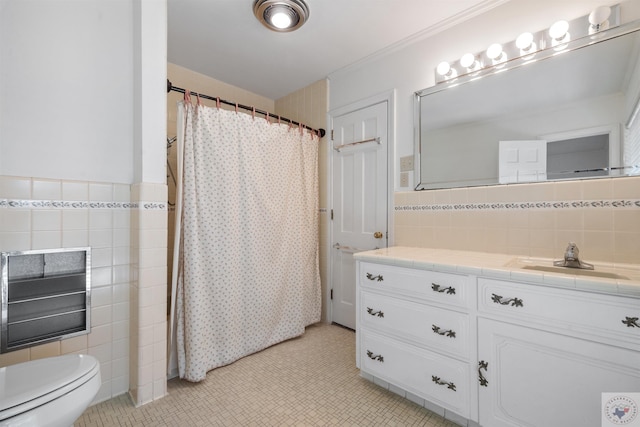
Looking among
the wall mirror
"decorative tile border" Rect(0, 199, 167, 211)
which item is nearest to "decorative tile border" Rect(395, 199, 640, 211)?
the wall mirror

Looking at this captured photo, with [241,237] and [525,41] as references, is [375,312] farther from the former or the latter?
[525,41]

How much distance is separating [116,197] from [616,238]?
2.70m

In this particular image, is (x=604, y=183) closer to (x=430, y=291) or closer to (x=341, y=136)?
(x=430, y=291)

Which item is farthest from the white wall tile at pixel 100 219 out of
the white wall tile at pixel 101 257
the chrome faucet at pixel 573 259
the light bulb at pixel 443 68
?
the chrome faucet at pixel 573 259

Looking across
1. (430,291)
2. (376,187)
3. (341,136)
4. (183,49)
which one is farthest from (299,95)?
(430,291)

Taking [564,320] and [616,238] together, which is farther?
[616,238]

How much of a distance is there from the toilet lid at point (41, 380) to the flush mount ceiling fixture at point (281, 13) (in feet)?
6.87

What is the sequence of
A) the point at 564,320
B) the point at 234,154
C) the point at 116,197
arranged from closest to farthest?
1. the point at 564,320
2. the point at 116,197
3. the point at 234,154

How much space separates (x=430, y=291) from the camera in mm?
1424

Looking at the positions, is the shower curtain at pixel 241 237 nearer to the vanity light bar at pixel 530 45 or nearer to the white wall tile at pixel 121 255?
the white wall tile at pixel 121 255

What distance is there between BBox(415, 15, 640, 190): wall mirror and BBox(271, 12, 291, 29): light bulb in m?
1.10

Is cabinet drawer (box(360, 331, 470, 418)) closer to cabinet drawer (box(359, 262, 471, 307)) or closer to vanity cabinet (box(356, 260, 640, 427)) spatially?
vanity cabinet (box(356, 260, 640, 427))

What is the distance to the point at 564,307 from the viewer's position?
1.07m

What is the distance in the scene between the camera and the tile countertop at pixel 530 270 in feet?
3.27
